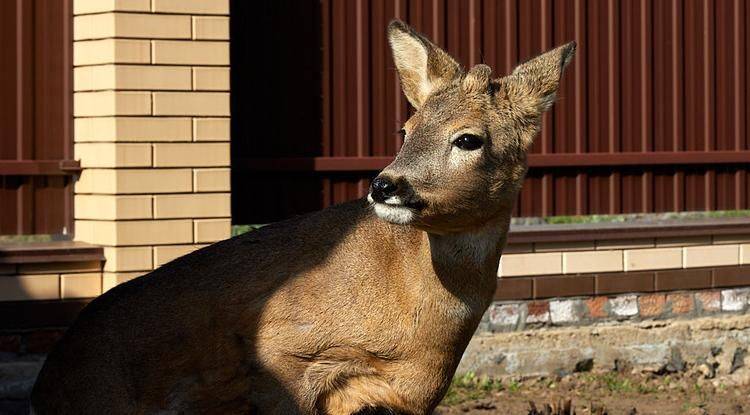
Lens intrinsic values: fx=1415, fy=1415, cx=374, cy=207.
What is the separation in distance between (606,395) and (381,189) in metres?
4.69

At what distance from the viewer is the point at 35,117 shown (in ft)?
25.3

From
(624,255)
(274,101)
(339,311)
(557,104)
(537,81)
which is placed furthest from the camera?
(557,104)

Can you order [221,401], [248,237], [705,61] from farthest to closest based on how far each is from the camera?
1. [705,61]
2. [248,237]
3. [221,401]

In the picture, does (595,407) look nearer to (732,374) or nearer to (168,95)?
(732,374)

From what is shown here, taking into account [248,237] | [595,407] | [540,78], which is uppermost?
[540,78]

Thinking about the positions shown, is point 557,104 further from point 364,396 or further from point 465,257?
point 364,396

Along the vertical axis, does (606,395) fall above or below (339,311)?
below

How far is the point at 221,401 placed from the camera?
4.76 m

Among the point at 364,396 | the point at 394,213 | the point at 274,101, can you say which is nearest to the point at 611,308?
the point at 274,101

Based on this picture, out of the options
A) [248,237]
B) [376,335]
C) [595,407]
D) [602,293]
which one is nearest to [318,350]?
[376,335]

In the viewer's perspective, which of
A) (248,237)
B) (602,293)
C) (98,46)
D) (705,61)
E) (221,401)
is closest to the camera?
(221,401)

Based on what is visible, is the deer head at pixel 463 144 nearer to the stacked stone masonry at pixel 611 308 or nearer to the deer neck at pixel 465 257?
the deer neck at pixel 465 257

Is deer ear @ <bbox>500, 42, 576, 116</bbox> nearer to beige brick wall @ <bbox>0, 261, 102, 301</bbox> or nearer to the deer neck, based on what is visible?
the deer neck

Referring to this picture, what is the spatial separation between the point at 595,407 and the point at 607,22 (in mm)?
2772
